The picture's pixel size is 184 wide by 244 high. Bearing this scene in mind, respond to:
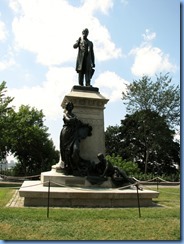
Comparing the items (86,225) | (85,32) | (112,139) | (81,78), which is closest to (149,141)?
(112,139)

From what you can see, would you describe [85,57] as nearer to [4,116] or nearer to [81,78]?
[81,78]

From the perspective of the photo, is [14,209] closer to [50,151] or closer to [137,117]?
[137,117]

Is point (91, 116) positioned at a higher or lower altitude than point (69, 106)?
lower

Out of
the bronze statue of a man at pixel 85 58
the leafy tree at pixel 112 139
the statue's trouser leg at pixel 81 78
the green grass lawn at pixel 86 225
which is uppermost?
the bronze statue of a man at pixel 85 58

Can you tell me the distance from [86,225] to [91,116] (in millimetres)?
5887

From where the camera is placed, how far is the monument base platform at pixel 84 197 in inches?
365

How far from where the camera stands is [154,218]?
7.79m

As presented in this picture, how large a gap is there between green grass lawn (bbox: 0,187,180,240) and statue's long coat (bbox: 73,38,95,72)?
6.68m

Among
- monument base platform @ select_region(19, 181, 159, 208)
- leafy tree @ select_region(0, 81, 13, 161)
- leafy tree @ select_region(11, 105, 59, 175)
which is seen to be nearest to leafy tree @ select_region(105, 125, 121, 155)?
leafy tree @ select_region(11, 105, 59, 175)

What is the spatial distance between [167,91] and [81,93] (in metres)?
25.9

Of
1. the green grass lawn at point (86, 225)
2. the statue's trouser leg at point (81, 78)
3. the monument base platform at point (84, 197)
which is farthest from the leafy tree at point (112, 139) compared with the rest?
the green grass lawn at point (86, 225)

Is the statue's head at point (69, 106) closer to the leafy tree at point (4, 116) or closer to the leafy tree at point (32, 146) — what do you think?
the leafy tree at point (4, 116)

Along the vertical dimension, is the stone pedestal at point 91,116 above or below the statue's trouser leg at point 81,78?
below

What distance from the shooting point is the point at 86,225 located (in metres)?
6.89
